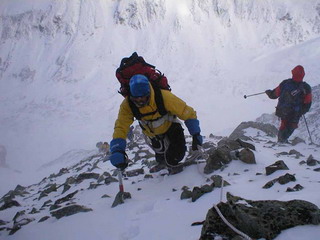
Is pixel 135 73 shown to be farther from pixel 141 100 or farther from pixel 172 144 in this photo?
pixel 172 144

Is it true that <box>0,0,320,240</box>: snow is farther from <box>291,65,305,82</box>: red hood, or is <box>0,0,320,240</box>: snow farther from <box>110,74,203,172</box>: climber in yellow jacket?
<box>110,74,203,172</box>: climber in yellow jacket

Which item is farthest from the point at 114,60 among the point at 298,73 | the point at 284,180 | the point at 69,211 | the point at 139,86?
the point at 284,180

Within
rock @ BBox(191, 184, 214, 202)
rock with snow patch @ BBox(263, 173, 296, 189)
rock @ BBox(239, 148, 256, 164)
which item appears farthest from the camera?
rock @ BBox(239, 148, 256, 164)

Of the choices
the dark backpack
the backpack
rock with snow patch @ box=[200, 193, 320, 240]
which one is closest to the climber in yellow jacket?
the dark backpack

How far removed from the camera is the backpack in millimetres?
8117

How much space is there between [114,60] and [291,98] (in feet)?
126

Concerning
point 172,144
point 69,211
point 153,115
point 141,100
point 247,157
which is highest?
point 141,100

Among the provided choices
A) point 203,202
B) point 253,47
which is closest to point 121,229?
point 203,202

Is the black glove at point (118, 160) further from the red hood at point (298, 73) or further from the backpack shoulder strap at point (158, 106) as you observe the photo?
the red hood at point (298, 73)

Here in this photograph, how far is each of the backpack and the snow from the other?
43.5ft

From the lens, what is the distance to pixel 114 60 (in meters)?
44.4

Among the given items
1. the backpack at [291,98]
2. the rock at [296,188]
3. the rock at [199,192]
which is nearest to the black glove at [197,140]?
the rock at [199,192]

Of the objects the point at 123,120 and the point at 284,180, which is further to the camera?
the point at 123,120

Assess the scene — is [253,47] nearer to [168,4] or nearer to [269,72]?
[269,72]
